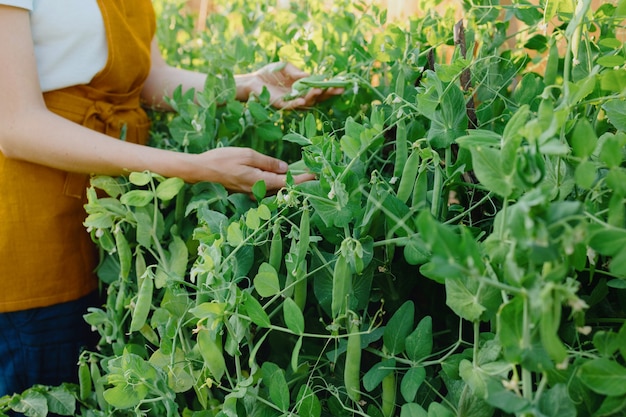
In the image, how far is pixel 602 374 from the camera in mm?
539

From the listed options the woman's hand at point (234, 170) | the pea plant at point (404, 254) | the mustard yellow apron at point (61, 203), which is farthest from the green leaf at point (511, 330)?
the mustard yellow apron at point (61, 203)

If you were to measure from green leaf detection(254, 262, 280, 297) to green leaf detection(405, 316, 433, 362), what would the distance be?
0.16m

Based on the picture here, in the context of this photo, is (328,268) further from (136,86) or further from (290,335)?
(136,86)

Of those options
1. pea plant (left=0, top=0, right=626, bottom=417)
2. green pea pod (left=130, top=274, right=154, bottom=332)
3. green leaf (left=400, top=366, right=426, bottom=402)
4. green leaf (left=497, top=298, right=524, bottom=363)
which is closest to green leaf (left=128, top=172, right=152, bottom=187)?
pea plant (left=0, top=0, right=626, bottom=417)

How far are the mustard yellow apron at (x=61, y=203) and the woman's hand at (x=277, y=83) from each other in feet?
0.65

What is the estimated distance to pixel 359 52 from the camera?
1.12 metres

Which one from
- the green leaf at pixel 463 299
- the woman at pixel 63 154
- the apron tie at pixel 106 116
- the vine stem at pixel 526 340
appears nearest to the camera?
the vine stem at pixel 526 340

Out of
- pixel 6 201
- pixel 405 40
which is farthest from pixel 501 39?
pixel 6 201

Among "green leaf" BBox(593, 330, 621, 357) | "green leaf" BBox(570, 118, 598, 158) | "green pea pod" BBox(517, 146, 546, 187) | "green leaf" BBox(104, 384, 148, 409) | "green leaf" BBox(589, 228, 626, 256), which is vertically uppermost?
"green leaf" BBox(570, 118, 598, 158)

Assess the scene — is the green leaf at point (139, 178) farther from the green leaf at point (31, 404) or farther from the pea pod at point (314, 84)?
the green leaf at point (31, 404)

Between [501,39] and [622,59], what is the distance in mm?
291

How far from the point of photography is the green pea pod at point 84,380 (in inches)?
39.0

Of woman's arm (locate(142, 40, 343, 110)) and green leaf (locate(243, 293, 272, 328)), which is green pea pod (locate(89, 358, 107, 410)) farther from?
woman's arm (locate(142, 40, 343, 110))

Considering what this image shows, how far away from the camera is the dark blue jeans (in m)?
1.10
